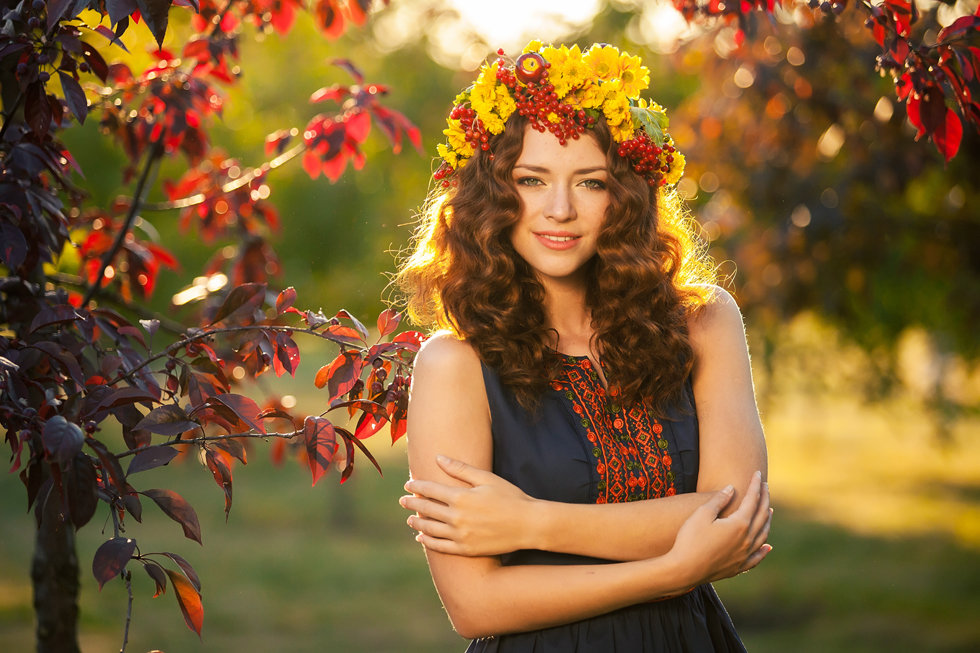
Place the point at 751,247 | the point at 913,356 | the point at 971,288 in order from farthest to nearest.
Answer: the point at 913,356 → the point at 751,247 → the point at 971,288

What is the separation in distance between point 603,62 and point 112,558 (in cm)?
145

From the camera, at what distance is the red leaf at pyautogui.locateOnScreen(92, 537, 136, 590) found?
157cm

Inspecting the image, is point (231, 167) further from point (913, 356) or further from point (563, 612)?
point (913, 356)

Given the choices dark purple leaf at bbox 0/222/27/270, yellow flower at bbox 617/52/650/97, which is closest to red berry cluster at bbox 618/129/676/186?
yellow flower at bbox 617/52/650/97

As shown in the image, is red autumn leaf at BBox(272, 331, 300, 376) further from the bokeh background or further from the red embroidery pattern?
the bokeh background

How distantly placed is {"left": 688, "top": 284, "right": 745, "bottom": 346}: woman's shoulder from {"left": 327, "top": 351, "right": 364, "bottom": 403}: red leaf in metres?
0.76

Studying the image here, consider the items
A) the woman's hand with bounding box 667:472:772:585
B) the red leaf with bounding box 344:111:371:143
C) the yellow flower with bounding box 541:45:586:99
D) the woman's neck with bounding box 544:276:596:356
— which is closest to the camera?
the woman's hand with bounding box 667:472:772:585

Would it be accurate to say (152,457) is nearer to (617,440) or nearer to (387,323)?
(387,323)

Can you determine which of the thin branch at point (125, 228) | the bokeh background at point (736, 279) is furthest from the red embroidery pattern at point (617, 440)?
the bokeh background at point (736, 279)

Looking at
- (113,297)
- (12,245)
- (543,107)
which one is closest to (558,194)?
(543,107)

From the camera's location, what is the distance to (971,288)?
6.07m

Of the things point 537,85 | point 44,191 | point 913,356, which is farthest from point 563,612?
point 913,356

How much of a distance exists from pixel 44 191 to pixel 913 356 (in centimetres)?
2776

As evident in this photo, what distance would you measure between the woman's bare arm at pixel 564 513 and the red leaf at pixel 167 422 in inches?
17.6
